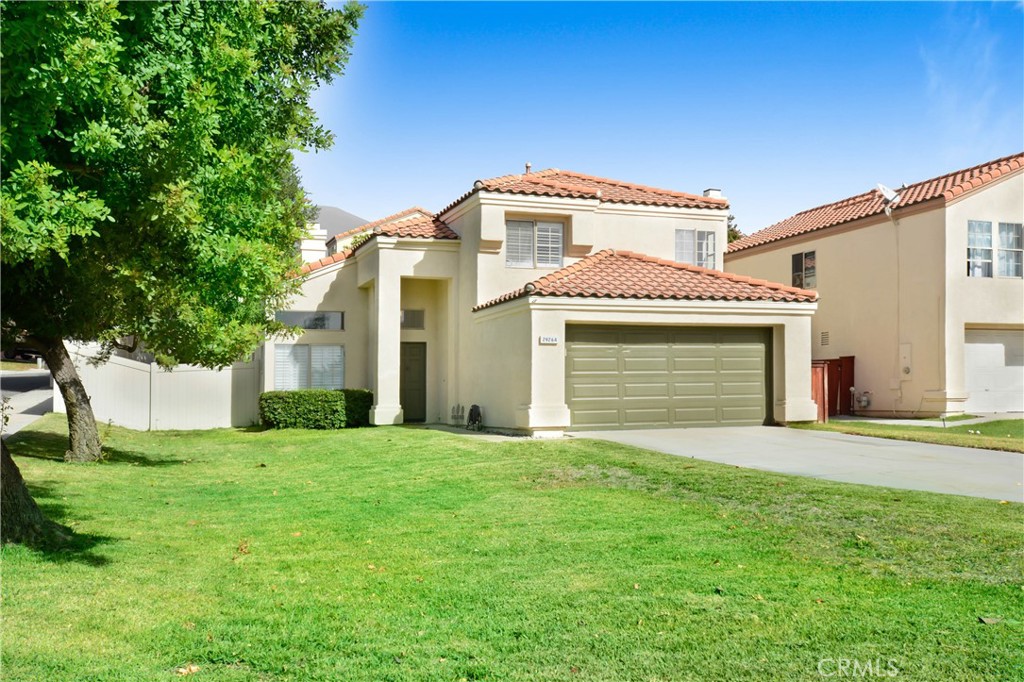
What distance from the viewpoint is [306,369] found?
23.5 m

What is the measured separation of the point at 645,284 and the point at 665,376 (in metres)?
2.15

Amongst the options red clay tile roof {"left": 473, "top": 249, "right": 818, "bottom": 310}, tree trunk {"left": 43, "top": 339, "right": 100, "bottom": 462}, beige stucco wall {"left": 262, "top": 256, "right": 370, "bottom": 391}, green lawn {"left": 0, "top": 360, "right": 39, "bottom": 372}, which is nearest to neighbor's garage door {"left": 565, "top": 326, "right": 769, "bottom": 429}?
red clay tile roof {"left": 473, "top": 249, "right": 818, "bottom": 310}

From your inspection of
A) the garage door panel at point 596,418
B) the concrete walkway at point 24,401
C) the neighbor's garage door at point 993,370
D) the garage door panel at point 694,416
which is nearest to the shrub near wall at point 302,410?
the concrete walkway at point 24,401

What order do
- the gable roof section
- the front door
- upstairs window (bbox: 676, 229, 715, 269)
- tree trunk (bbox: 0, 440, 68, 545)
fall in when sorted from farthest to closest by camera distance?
the gable roof section < the front door < upstairs window (bbox: 676, 229, 715, 269) < tree trunk (bbox: 0, 440, 68, 545)

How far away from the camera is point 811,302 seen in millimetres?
19344

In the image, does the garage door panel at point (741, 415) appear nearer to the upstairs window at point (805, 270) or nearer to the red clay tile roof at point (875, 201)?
the red clay tile roof at point (875, 201)

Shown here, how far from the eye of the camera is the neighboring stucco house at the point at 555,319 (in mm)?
17953

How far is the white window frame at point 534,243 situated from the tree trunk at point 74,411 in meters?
10.5

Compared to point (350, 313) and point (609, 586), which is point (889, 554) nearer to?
point (609, 586)

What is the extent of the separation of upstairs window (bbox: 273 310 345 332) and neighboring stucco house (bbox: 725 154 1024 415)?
1538cm

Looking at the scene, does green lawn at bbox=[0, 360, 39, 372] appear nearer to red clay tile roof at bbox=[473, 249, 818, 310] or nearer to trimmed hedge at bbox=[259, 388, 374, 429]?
trimmed hedge at bbox=[259, 388, 374, 429]

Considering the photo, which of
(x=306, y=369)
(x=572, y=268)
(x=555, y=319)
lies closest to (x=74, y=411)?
(x=306, y=369)

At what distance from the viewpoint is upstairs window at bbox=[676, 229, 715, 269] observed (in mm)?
23422

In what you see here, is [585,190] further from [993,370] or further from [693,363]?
[993,370]
